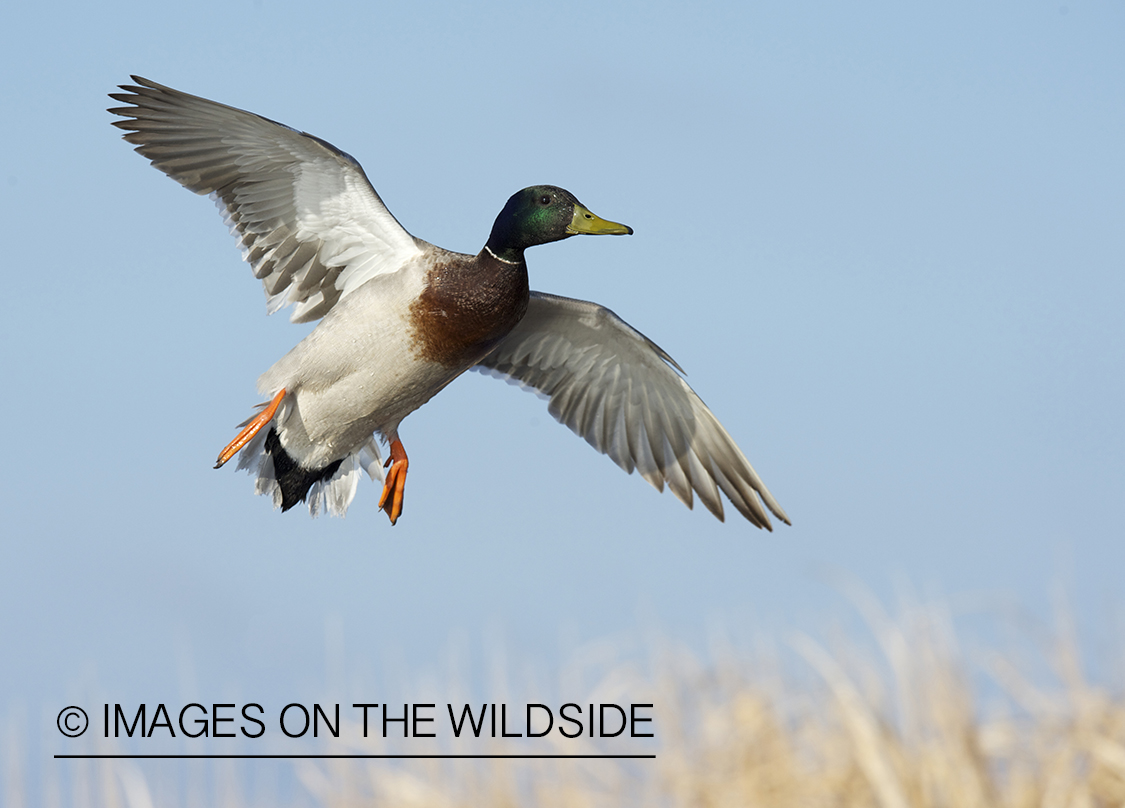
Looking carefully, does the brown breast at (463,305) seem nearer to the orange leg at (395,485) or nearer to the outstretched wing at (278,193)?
the outstretched wing at (278,193)

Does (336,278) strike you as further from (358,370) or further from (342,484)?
(342,484)

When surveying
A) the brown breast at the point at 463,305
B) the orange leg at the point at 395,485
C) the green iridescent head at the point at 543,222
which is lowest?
the orange leg at the point at 395,485

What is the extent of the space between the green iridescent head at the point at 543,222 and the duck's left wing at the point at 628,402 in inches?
43.4

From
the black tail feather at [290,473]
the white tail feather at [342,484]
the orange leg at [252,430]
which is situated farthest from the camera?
the white tail feather at [342,484]

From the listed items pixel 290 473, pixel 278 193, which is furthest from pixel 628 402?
pixel 278 193

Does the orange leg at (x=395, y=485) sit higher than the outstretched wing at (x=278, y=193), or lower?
lower

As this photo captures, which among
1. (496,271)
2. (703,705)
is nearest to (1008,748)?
(703,705)

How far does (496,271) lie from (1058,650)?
136 inches

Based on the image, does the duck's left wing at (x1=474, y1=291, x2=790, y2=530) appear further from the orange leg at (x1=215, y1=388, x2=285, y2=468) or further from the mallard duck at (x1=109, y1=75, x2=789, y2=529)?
the orange leg at (x1=215, y1=388, x2=285, y2=468)

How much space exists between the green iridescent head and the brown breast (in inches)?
4.6

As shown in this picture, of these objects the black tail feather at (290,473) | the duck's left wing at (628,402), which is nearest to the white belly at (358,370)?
the black tail feather at (290,473)

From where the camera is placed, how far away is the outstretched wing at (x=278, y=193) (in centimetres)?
611

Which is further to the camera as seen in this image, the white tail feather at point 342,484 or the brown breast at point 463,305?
the white tail feather at point 342,484

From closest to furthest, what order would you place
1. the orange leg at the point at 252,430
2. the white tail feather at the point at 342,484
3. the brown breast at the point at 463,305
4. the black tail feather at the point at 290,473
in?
the brown breast at the point at 463,305
the orange leg at the point at 252,430
the black tail feather at the point at 290,473
the white tail feather at the point at 342,484
